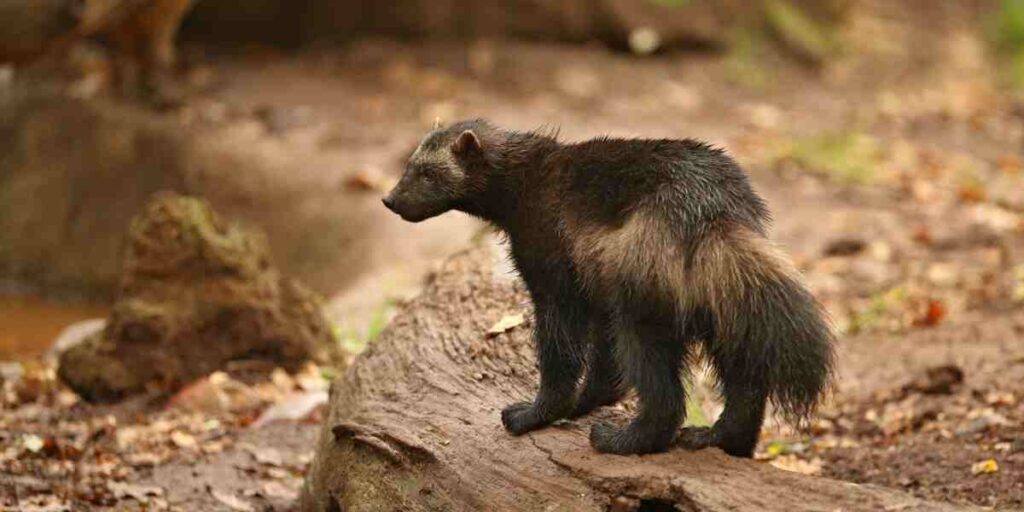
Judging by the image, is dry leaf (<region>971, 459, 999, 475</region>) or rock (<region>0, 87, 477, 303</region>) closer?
dry leaf (<region>971, 459, 999, 475</region>)

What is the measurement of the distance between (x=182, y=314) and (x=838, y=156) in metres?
6.83

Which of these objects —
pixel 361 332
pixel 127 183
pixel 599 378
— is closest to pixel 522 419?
pixel 599 378

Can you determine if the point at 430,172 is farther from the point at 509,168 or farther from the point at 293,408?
the point at 293,408

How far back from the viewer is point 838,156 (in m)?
12.0

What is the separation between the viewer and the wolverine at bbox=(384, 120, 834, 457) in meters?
4.12

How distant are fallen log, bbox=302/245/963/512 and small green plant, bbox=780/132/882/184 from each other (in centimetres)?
638

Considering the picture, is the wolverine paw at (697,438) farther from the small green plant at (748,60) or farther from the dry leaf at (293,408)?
the small green plant at (748,60)

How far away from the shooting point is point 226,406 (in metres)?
7.02

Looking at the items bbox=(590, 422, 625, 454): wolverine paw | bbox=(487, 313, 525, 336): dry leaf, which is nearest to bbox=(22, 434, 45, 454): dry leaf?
bbox=(487, 313, 525, 336): dry leaf

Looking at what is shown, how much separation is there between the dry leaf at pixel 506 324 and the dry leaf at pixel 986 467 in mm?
1899

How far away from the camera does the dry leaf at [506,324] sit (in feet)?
17.7

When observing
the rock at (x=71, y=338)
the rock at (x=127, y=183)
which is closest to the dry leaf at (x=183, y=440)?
the rock at (x=71, y=338)

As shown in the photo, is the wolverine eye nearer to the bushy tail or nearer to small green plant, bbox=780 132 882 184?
the bushy tail

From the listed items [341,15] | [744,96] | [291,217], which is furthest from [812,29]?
[291,217]
